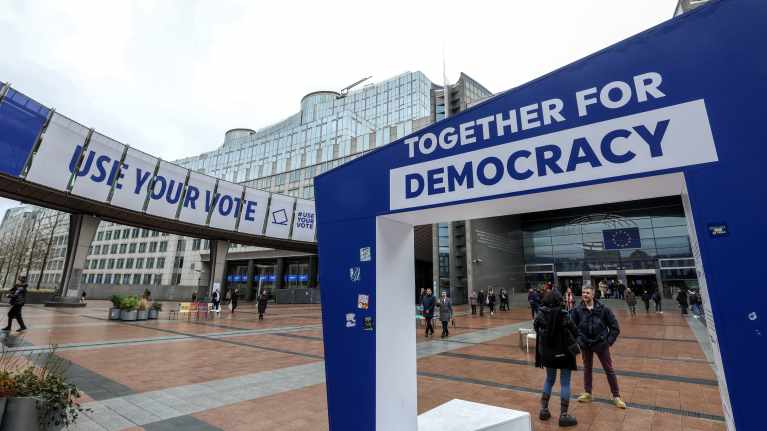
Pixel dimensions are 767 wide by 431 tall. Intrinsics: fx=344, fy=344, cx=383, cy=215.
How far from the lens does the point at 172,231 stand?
88.7 feet

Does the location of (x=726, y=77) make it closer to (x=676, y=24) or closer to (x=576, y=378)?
(x=676, y=24)

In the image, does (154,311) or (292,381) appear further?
(154,311)

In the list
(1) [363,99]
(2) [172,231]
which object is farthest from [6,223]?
(2) [172,231]

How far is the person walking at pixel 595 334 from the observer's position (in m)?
5.56

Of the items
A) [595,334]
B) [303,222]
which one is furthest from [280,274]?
[595,334]

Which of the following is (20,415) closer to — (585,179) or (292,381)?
(292,381)

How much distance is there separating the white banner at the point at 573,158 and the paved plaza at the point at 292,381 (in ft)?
12.1

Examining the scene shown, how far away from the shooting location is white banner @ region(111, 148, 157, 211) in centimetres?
2088

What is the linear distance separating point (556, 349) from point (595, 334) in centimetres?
121

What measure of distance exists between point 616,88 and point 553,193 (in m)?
1.00

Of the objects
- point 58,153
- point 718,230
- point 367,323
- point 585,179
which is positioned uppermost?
point 58,153

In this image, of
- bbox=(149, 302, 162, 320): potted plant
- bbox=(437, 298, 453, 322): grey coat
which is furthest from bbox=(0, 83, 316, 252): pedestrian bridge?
bbox=(437, 298, 453, 322): grey coat

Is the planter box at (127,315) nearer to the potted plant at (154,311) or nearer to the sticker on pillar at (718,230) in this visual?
the potted plant at (154,311)

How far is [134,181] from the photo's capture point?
21.5 metres
